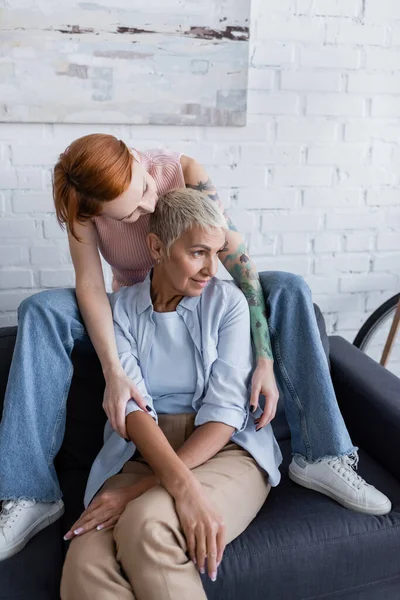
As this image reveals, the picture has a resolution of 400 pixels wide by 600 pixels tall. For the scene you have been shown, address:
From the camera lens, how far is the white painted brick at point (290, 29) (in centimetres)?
203

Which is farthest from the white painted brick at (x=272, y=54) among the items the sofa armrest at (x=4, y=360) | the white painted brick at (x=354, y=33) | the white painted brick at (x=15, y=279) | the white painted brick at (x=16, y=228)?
the sofa armrest at (x=4, y=360)

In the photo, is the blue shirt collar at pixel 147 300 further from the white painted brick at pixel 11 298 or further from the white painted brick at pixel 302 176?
the white painted brick at pixel 302 176

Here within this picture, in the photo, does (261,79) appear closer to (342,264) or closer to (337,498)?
(342,264)

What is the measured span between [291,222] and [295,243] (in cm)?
8

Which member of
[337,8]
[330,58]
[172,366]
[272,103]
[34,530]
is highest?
[337,8]

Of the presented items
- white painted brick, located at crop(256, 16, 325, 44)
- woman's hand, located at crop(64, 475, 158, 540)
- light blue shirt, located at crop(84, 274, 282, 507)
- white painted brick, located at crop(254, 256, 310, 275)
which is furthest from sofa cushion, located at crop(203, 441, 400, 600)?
white painted brick, located at crop(256, 16, 325, 44)

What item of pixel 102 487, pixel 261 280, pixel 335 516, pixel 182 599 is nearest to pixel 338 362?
pixel 261 280

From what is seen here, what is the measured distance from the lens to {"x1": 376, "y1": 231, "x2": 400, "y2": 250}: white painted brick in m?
2.37

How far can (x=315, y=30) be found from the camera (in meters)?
2.08

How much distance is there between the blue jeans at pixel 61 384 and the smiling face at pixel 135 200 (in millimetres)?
282

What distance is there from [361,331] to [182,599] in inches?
56.3

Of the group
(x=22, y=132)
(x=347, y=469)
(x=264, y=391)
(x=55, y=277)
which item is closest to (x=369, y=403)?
(x=347, y=469)

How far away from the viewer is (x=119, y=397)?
143 centimetres

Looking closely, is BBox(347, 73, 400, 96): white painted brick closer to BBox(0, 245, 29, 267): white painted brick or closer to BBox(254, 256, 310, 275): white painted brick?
BBox(254, 256, 310, 275): white painted brick
